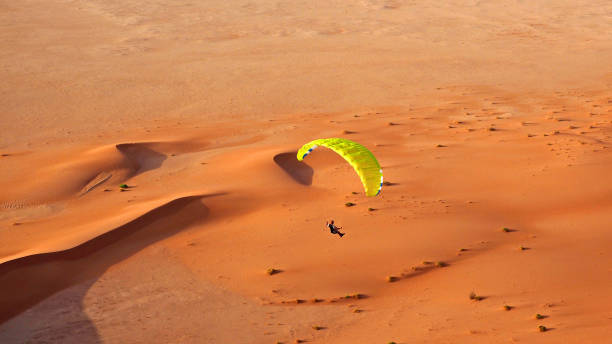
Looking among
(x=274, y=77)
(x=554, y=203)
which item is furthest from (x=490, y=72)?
(x=554, y=203)

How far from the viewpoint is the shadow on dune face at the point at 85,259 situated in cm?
1391

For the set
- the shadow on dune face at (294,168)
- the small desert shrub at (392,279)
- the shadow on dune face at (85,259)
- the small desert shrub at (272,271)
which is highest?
the shadow on dune face at (294,168)

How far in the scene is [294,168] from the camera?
20766 millimetres

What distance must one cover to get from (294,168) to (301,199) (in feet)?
8.93

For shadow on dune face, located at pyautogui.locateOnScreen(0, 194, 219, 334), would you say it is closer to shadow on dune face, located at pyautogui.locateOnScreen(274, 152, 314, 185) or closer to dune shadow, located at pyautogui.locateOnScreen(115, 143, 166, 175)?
shadow on dune face, located at pyautogui.locateOnScreen(274, 152, 314, 185)

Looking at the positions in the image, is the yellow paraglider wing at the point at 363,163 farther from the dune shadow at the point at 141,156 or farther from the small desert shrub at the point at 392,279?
the dune shadow at the point at 141,156

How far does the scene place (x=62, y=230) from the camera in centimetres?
1702

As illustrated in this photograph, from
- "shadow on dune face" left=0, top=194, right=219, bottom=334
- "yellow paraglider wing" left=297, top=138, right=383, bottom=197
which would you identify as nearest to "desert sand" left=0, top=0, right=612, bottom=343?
"shadow on dune face" left=0, top=194, right=219, bottom=334

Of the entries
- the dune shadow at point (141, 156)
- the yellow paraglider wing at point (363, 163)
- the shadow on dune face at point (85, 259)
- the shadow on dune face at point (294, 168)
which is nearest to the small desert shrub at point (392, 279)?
the yellow paraglider wing at point (363, 163)

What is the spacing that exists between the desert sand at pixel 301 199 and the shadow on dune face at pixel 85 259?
1.6 inches

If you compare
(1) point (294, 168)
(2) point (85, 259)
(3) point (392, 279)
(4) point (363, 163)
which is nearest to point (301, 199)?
(1) point (294, 168)

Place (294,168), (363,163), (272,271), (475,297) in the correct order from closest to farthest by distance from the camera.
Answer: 1. (475,297)
2. (272,271)
3. (363,163)
4. (294,168)

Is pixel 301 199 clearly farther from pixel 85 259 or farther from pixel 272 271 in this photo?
pixel 85 259

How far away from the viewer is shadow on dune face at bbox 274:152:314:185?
19891 mm
